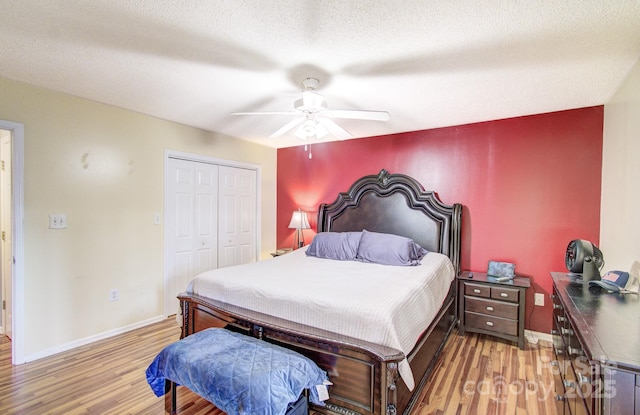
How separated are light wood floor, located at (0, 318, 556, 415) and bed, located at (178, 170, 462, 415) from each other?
0.20 m

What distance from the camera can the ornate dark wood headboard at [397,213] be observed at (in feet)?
11.2

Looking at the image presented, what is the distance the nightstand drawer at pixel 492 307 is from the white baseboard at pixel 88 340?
352cm

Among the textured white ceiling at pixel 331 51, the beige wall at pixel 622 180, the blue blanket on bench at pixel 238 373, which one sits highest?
the textured white ceiling at pixel 331 51

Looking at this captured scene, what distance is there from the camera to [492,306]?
2971mm

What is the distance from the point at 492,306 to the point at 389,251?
1.16 metres

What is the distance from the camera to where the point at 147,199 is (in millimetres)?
3361

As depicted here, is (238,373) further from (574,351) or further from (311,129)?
(311,129)

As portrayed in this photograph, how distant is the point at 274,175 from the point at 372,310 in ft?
12.1

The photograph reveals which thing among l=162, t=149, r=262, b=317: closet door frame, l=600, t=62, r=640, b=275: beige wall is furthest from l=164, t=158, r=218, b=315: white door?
l=600, t=62, r=640, b=275: beige wall

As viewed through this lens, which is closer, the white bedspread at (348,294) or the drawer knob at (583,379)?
the drawer knob at (583,379)

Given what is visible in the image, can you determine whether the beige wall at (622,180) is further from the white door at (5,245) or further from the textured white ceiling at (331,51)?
the white door at (5,245)

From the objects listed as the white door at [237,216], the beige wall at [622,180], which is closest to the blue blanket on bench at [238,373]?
the beige wall at [622,180]

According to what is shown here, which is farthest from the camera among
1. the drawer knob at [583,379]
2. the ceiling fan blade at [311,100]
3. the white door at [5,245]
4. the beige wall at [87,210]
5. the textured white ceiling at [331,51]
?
the white door at [5,245]

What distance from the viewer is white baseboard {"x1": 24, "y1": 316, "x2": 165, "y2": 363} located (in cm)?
256
